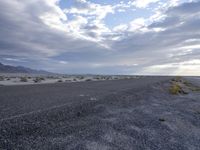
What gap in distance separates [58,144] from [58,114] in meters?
Answer: 3.47

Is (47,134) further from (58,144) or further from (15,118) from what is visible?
(15,118)

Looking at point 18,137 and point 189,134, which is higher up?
point 18,137

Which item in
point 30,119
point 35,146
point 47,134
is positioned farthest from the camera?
point 30,119

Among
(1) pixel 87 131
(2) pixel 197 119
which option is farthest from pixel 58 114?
(2) pixel 197 119

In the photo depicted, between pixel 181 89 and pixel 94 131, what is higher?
pixel 181 89

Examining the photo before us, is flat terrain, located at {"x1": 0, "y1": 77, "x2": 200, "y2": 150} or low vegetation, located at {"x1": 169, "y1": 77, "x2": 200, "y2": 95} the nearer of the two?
flat terrain, located at {"x1": 0, "y1": 77, "x2": 200, "y2": 150}

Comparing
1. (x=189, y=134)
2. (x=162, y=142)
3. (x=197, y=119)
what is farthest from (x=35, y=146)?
(x=197, y=119)

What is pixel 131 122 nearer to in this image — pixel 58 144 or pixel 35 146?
pixel 58 144

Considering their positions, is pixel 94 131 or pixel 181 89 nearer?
pixel 94 131

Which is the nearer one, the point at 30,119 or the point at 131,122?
the point at 30,119

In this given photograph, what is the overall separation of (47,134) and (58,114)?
2691 millimetres

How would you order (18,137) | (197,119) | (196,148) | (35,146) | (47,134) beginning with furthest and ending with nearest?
(197,119) < (196,148) < (47,134) < (18,137) < (35,146)

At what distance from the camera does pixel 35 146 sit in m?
6.72

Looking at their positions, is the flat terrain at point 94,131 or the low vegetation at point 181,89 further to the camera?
the low vegetation at point 181,89
